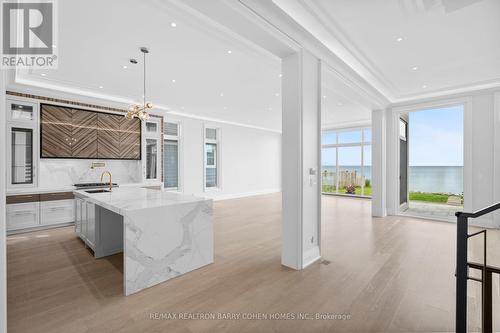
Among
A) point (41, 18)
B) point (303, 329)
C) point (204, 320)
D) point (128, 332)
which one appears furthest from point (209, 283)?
point (41, 18)

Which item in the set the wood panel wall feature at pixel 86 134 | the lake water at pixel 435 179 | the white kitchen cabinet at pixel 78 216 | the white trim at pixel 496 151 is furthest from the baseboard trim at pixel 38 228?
the lake water at pixel 435 179

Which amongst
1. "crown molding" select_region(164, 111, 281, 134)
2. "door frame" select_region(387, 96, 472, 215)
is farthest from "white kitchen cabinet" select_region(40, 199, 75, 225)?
"door frame" select_region(387, 96, 472, 215)

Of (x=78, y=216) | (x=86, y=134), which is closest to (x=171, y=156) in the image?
(x=86, y=134)

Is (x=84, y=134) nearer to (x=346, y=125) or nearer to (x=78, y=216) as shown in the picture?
(x=78, y=216)

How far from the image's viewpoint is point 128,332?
6.16 feet

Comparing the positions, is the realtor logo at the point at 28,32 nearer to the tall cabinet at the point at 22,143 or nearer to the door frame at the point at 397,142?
the tall cabinet at the point at 22,143

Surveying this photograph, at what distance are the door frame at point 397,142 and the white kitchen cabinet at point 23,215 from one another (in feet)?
28.1

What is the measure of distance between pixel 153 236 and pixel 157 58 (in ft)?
9.65

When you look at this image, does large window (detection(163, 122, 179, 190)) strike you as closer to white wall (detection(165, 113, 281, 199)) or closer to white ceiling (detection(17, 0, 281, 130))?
white wall (detection(165, 113, 281, 199))

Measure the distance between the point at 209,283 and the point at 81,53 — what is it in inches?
158

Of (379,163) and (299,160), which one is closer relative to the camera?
(299,160)

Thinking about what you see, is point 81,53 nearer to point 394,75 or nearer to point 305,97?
point 305,97

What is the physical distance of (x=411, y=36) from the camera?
3.24 metres

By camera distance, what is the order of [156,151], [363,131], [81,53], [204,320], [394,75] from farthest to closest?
[363,131] < [156,151] < [394,75] < [81,53] < [204,320]
